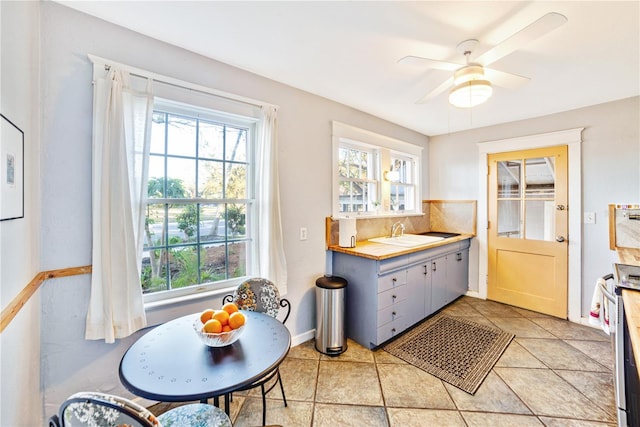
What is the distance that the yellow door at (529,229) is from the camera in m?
3.14

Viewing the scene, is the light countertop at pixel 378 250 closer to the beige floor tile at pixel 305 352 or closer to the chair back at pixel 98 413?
the beige floor tile at pixel 305 352

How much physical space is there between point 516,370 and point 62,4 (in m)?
4.07

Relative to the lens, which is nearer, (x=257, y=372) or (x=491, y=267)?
(x=257, y=372)

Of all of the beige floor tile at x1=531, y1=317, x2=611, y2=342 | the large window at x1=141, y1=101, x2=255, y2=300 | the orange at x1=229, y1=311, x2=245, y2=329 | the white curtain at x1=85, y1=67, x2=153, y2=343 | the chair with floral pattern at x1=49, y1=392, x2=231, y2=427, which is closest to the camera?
the chair with floral pattern at x1=49, y1=392, x2=231, y2=427

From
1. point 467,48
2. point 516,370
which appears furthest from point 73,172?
point 516,370

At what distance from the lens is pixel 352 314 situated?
2.61 meters

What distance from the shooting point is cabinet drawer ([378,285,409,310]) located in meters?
2.43

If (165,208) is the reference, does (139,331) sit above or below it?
below

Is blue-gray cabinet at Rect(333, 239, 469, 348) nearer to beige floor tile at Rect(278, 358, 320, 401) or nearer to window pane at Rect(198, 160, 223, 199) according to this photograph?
beige floor tile at Rect(278, 358, 320, 401)

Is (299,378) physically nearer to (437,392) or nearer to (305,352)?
(305,352)

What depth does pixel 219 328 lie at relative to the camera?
1.25m

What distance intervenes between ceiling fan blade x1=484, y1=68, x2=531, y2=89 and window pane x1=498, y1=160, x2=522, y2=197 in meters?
1.96

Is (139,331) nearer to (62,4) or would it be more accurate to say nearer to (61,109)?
(61,109)

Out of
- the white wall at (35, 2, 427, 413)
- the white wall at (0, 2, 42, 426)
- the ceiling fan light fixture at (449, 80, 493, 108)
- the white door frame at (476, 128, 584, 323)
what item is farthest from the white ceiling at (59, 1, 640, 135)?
the white door frame at (476, 128, 584, 323)
